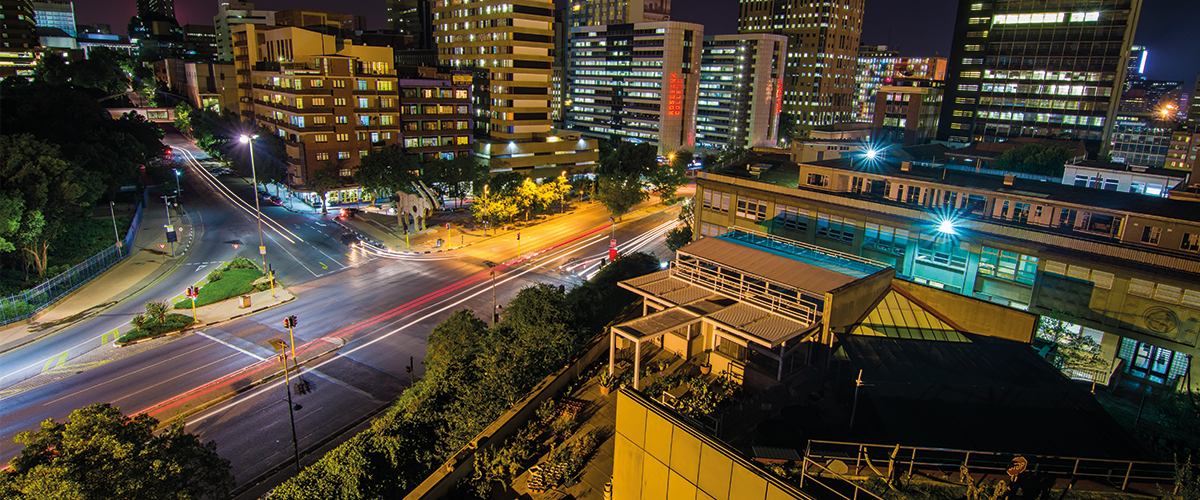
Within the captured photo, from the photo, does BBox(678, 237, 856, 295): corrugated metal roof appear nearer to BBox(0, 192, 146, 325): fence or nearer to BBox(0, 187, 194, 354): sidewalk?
BBox(0, 187, 194, 354): sidewalk

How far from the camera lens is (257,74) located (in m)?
90.8

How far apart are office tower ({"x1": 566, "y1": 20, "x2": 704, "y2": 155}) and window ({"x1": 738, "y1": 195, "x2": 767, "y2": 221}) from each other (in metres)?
93.7

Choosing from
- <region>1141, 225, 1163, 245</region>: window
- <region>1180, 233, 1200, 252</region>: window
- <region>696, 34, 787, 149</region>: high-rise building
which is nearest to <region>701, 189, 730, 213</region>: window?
<region>1141, 225, 1163, 245</region>: window

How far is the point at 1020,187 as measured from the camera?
134 feet

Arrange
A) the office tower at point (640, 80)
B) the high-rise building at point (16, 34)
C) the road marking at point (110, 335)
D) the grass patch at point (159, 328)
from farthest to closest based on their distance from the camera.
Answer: the high-rise building at point (16, 34), the office tower at point (640, 80), the grass patch at point (159, 328), the road marking at point (110, 335)

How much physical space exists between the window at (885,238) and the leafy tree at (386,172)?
51.9 metres

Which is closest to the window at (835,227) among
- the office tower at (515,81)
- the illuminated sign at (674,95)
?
the office tower at (515,81)

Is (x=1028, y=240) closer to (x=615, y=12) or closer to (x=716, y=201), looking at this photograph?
(x=716, y=201)

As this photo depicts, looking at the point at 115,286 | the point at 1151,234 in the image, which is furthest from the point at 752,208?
the point at 115,286

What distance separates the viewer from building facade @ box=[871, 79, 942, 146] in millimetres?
125125

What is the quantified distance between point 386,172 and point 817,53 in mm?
124995

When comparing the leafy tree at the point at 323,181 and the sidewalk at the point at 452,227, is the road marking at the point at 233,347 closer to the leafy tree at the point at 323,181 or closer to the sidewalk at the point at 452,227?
the sidewalk at the point at 452,227

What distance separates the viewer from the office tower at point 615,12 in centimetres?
14912

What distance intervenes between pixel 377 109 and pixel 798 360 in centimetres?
7414
